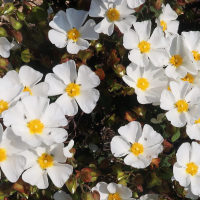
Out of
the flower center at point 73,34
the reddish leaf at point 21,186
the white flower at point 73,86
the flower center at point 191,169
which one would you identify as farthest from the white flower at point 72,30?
the flower center at point 191,169

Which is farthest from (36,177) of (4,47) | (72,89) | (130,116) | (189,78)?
(189,78)

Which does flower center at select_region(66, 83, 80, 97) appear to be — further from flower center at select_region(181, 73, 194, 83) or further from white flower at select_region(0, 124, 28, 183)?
flower center at select_region(181, 73, 194, 83)

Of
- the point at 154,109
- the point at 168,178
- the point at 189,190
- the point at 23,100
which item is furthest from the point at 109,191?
the point at 23,100

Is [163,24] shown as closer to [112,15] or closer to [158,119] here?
[112,15]

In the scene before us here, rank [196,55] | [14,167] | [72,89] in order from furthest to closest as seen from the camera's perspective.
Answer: [196,55] → [72,89] → [14,167]

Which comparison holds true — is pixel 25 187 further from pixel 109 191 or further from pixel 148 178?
pixel 148 178

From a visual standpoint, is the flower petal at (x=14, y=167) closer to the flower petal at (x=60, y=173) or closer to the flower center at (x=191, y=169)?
the flower petal at (x=60, y=173)

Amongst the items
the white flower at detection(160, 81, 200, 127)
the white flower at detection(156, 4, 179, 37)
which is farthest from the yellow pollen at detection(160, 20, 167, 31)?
the white flower at detection(160, 81, 200, 127)
